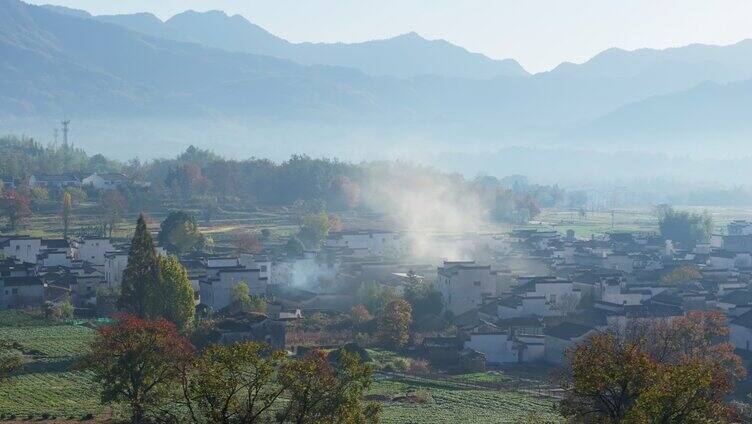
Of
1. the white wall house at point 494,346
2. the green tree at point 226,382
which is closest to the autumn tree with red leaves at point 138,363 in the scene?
the green tree at point 226,382

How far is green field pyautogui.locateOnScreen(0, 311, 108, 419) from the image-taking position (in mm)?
23531

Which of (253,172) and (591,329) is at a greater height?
(253,172)

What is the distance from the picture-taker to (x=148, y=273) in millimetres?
32125

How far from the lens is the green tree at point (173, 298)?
31734mm

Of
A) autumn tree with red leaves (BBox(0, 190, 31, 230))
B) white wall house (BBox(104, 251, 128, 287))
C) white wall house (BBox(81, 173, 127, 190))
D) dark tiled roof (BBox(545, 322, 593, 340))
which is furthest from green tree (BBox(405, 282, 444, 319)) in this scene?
white wall house (BBox(81, 173, 127, 190))

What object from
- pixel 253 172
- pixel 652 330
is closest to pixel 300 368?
pixel 652 330

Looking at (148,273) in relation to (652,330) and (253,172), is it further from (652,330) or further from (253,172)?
(253,172)

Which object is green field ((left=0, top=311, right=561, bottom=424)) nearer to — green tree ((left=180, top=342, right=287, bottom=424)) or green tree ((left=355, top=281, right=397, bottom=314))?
green tree ((left=355, top=281, right=397, bottom=314))

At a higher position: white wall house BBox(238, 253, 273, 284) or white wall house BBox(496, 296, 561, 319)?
white wall house BBox(238, 253, 273, 284)

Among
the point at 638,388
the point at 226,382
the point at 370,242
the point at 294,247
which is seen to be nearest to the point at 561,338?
the point at 638,388

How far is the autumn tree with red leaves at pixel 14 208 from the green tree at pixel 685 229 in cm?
3714

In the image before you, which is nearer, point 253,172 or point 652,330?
point 652,330

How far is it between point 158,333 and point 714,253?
34570 mm

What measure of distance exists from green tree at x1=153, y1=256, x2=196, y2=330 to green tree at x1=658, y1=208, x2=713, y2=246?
129 ft
